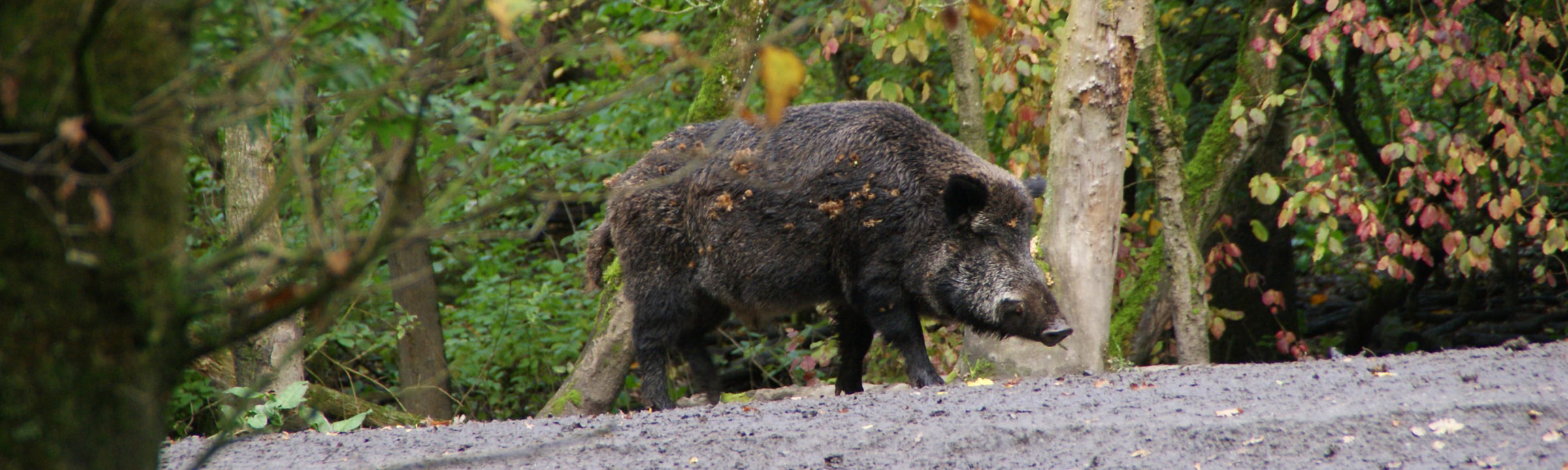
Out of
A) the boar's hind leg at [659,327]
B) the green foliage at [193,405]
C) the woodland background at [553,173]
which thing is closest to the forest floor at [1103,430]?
the woodland background at [553,173]

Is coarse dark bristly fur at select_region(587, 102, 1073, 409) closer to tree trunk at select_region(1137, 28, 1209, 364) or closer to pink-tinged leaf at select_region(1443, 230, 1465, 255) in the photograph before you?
tree trunk at select_region(1137, 28, 1209, 364)

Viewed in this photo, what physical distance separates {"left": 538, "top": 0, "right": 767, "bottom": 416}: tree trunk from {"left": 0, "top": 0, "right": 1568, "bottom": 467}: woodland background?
41 millimetres

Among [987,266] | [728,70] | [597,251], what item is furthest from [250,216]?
[987,266]

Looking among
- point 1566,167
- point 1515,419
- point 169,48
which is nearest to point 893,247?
point 1515,419

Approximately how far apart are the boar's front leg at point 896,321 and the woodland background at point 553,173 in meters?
0.36

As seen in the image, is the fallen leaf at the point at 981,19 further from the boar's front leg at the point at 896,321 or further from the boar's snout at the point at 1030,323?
the boar's front leg at the point at 896,321

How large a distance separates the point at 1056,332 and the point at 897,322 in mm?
795

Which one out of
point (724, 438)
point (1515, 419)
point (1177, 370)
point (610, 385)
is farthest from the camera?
point (610, 385)

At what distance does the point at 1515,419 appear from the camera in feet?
12.0

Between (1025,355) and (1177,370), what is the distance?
1026 mm

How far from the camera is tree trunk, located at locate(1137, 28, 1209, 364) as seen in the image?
22.1 feet

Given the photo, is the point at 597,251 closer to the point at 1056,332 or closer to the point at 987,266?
the point at 987,266

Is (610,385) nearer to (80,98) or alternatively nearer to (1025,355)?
(1025,355)

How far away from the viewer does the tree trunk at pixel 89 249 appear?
1.62m
